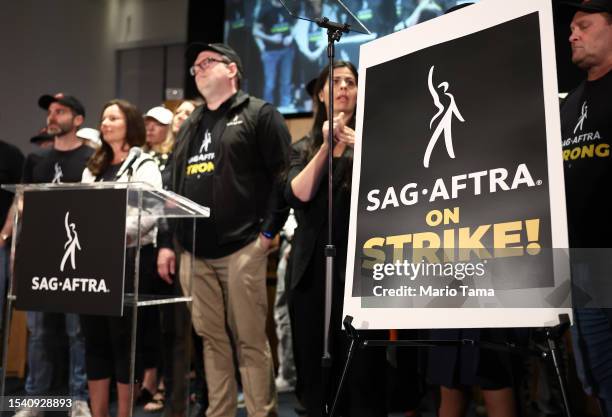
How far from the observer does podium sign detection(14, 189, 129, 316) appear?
7.75 feet

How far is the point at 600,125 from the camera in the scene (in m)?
2.09

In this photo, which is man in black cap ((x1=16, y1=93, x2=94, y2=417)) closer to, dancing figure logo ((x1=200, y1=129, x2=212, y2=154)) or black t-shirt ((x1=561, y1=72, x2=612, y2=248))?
dancing figure logo ((x1=200, y1=129, x2=212, y2=154))

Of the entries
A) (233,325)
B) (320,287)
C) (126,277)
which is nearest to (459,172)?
(320,287)

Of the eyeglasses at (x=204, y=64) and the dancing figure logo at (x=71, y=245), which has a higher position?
the eyeglasses at (x=204, y=64)

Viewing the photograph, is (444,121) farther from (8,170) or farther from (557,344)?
(8,170)

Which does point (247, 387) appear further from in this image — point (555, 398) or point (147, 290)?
point (555, 398)

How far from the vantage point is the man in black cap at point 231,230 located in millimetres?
2846

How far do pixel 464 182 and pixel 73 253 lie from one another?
149cm

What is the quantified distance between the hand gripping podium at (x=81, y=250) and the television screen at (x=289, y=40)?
12.7 ft

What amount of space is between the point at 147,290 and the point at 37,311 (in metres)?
0.42

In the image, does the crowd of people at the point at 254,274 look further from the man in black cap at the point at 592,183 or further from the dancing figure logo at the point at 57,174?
the dancing figure logo at the point at 57,174

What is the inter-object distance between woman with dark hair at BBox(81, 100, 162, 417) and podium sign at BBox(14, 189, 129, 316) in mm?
56

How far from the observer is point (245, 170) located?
3.03 metres

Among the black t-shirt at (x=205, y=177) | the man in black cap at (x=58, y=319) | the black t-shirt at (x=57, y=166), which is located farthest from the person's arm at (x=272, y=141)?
the black t-shirt at (x=57, y=166)
